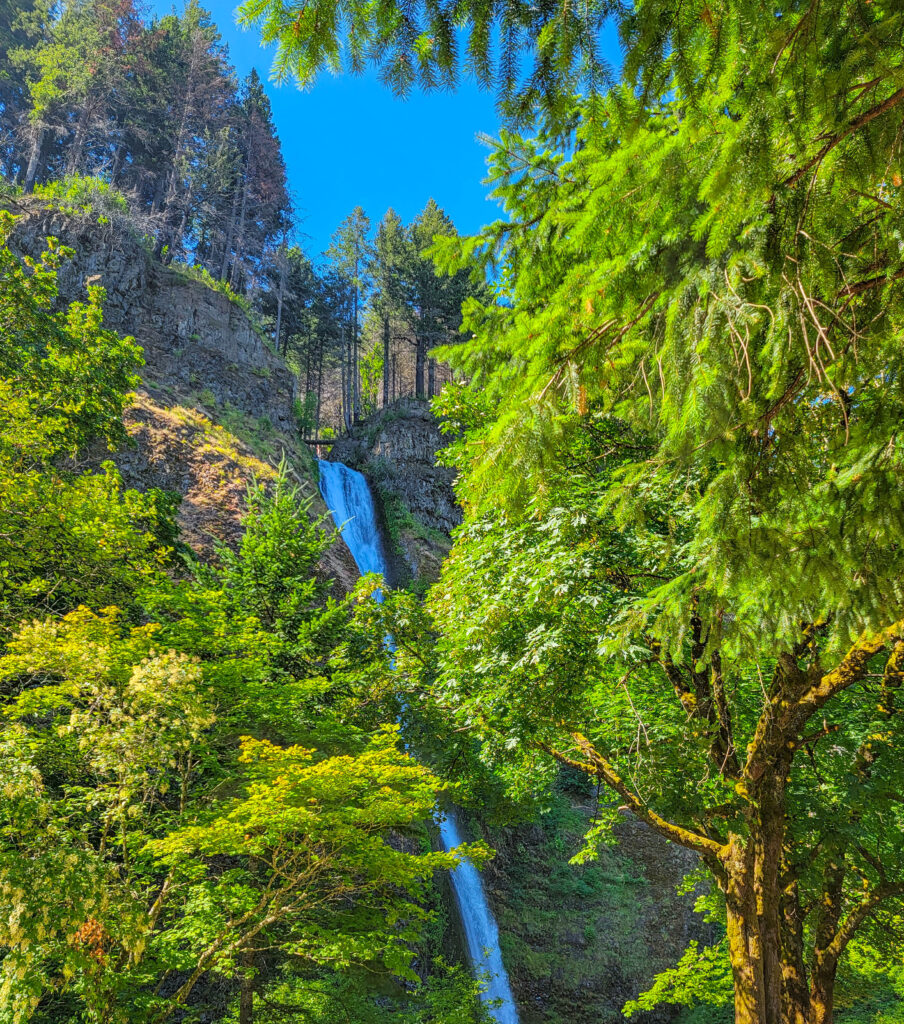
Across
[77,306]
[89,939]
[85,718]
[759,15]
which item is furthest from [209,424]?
[759,15]

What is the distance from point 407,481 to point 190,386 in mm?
10493

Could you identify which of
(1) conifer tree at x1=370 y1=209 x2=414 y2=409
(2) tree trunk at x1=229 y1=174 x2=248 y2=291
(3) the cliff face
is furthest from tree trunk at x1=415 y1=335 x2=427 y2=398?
(2) tree trunk at x1=229 y1=174 x2=248 y2=291

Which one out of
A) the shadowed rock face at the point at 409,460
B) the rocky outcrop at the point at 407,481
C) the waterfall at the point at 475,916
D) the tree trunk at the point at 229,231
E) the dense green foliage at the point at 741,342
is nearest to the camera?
the dense green foliage at the point at 741,342

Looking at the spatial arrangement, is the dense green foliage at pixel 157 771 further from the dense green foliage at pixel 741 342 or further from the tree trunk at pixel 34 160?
the tree trunk at pixel 34 160

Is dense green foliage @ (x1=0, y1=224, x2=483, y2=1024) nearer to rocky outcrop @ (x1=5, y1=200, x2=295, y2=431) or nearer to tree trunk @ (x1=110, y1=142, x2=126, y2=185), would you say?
rocky outcrop @ (x1=5, y1=200, x2=295, y2=431)

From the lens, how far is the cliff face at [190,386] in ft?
57.8

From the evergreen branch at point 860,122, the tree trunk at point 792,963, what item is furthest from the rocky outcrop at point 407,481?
the evergreen branch at point 860,122

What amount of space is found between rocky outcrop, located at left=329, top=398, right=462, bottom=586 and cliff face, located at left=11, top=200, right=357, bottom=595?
4.23 metres

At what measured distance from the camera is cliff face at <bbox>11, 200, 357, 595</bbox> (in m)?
17.6

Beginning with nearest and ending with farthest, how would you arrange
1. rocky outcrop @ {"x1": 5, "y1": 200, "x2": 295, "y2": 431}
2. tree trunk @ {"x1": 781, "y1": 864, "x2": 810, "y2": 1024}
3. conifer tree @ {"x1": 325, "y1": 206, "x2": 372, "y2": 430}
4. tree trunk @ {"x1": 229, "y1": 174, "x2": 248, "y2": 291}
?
tree trunk @ {"x1": 781, "y1": 864, "x2": 810, "y2": 1024}
rocky outcrop @ {"x1": 5, "y1": 200, "x2": 295, "y2": 431}
tree trunk @ {"x1": 229, "y1": 174, "x2": 248, "y2": 291}
conifer tree @ {"x1": 325, "y1": 206, "x2": 372, "y2": 430}

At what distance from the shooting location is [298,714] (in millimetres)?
8266

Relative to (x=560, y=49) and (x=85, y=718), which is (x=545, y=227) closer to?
(x=560, y=49)

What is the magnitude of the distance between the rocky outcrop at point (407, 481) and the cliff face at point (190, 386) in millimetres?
4230

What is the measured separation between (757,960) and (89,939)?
5.68m
